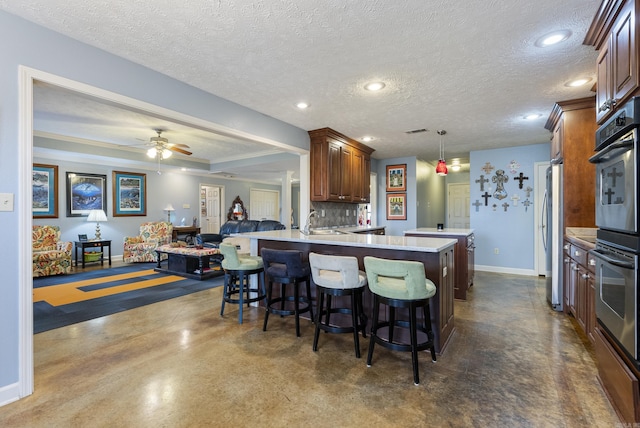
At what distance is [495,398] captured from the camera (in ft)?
6.23

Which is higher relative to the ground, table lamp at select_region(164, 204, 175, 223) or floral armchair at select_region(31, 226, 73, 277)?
table lamp at select_region(164, 204, 175, 223)

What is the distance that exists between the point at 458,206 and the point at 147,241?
8196 millimetres

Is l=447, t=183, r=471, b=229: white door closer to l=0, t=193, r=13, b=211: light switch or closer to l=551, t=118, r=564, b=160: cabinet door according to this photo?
l=551, t=118, r=564, b=160: cabinet door

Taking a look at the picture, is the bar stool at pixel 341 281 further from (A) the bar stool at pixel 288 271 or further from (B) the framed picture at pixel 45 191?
(B) the framed picture at pixel 45 191

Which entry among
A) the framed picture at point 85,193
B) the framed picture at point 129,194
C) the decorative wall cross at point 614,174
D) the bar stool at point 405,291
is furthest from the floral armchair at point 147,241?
the decorative wall cross at point 614,174

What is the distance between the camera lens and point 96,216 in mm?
6324

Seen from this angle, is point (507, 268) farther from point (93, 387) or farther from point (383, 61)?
point (93, 387)

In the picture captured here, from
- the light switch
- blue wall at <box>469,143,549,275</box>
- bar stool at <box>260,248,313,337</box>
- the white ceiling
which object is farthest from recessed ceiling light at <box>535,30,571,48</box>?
blue wall at <box>469,143,549,275</box>

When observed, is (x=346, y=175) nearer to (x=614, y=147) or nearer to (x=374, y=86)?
(x=374, y=86)

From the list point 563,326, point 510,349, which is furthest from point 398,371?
point 563,326

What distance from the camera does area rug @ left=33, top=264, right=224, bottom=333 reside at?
→ 3.40 metres

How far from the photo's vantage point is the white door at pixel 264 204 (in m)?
10.6

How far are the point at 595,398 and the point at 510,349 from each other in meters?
0.69

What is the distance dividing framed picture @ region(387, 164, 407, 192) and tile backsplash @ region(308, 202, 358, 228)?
3.60ft
